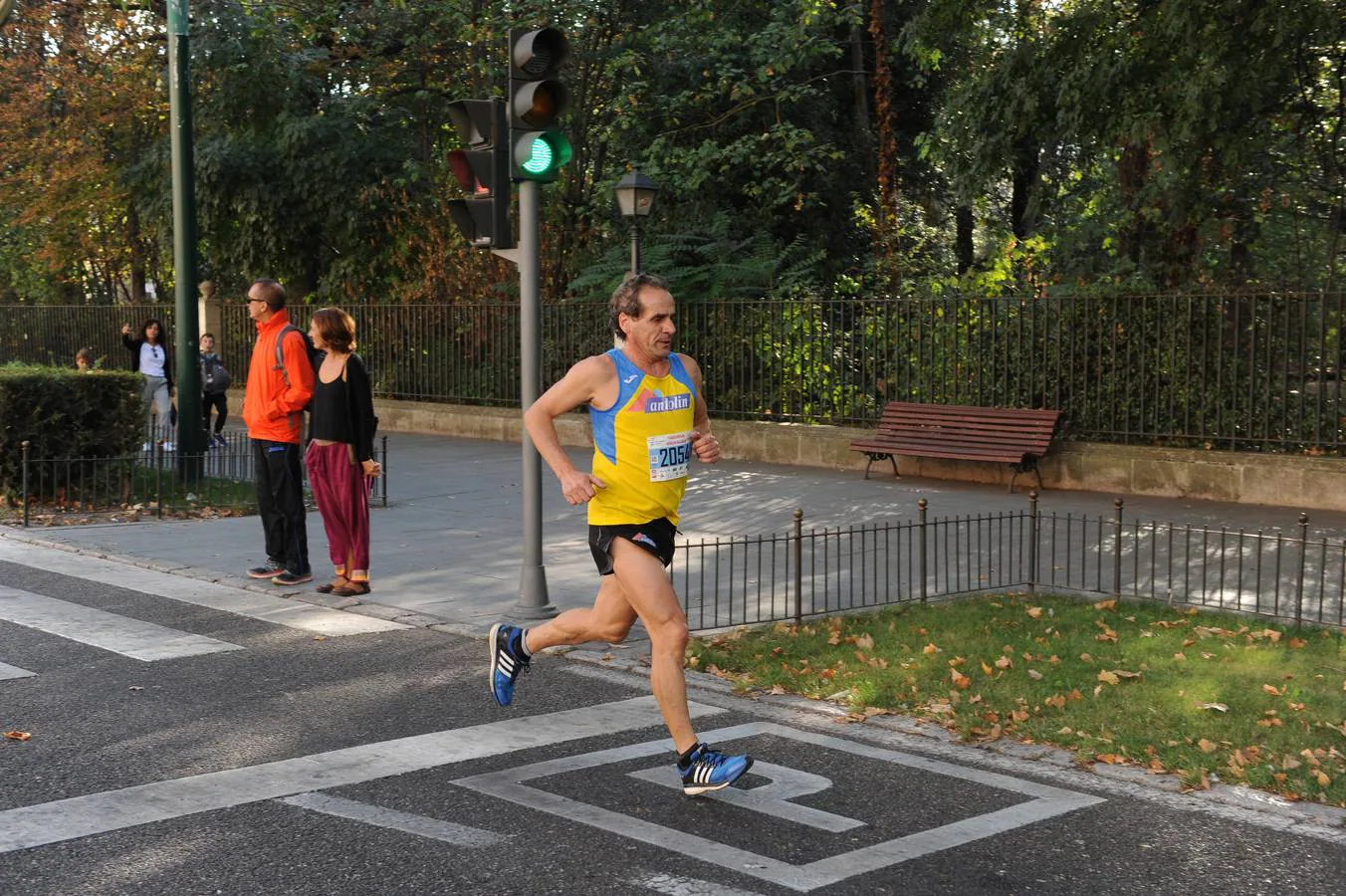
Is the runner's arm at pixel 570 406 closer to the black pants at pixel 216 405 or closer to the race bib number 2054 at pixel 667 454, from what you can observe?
the race bib number 2054 at pixel 667 454

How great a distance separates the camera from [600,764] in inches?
234

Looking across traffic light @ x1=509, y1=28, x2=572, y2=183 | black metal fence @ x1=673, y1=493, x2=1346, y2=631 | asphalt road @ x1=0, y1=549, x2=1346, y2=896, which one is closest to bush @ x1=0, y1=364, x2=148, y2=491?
black metal fence @ x1=673, y1=493, x2=1346, y2=631

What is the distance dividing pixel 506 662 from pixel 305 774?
97cm

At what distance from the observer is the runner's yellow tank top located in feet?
18.6

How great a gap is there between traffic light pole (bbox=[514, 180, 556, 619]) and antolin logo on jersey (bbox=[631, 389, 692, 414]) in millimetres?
3086

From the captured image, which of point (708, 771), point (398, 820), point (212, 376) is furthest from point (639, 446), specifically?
point (212, 376)

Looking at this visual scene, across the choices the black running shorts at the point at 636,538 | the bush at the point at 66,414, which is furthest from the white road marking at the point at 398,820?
the bush at the point at 66,414

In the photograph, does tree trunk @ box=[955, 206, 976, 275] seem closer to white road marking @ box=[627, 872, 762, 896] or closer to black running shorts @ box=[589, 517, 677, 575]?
black running shorts @ box=[589, 517, 677, 575]

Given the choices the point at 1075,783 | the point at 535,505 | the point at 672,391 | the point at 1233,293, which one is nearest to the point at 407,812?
the point at 672,391

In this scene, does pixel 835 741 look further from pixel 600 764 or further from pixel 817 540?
pixel 817 540

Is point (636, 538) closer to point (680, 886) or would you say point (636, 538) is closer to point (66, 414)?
point (680, 886)

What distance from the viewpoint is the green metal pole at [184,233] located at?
1598 centimetres

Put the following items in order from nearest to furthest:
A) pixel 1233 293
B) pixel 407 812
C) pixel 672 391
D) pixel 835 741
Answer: pixel 407 812 → pixel 672 391 → pixel 835 741 → pixel 1233 293

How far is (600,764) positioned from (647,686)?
1413mm
